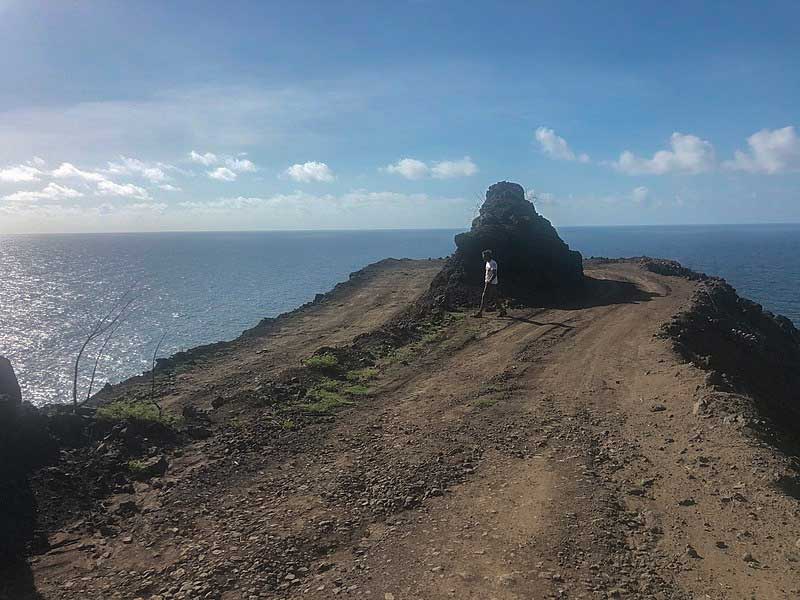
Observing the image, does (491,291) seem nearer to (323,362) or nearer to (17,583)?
(323,362)

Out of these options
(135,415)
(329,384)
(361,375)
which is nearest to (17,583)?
(135,415)

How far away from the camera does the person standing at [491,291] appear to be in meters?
21.5

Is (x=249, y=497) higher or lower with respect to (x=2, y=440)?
lower

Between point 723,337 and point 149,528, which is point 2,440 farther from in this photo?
point 723,337

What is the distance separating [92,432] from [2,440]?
6.34 ft

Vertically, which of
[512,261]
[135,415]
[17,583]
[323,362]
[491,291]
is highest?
[512,261]

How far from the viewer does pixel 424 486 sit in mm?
8453

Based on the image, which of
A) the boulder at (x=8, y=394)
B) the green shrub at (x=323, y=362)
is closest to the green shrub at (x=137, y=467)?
the boulder at (x=8, y=394)

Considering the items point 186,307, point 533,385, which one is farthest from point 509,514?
point 186,307

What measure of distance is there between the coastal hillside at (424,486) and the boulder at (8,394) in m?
0.74

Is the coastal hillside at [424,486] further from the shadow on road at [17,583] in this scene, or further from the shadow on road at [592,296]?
the shadow on road at [592,296]

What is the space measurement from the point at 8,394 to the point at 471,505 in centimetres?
771

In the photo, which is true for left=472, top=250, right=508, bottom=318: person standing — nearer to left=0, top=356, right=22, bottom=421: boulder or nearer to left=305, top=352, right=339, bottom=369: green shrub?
left=305, top=352, right=339, bottom=369: green shrub

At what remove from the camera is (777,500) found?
754 cm
